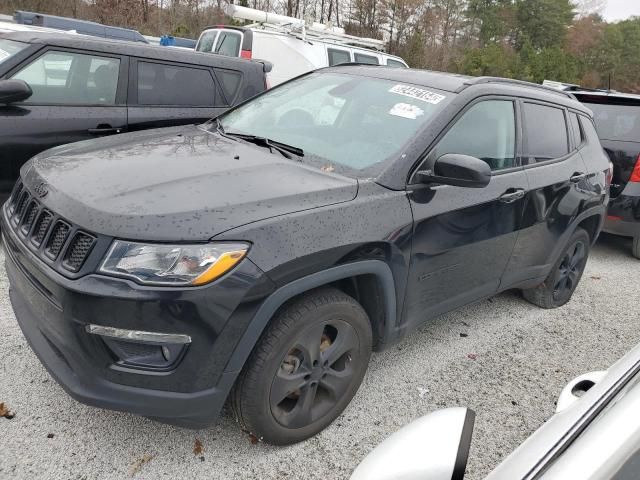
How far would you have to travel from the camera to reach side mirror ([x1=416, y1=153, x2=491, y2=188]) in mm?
2574

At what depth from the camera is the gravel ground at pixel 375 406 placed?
2342mm

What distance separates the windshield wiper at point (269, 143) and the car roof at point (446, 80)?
2.79 feet

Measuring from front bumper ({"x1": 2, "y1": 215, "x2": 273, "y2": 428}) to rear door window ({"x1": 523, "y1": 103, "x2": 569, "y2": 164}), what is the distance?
7.54 ft

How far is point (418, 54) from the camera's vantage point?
26250 millimetres

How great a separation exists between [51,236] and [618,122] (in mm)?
5857

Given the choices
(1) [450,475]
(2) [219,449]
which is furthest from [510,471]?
(2) [219,449]

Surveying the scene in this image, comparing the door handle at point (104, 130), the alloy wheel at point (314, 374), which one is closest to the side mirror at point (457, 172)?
the alloy wheel at point (314, 374)

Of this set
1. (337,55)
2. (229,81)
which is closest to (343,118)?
(229,81)

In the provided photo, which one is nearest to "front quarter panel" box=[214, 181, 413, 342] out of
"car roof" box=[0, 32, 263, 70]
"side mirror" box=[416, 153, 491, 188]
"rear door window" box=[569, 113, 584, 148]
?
"side mirror" box=[416, 153, 491, 188]

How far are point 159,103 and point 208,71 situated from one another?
672 mm

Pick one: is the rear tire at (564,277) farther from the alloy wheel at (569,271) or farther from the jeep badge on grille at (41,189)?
the jeep badge on grille at (41,189)

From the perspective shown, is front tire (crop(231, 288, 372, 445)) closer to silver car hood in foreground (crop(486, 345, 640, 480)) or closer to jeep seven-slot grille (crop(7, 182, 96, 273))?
jeep seven-slot grille (crop(7, 182, 96, 273))

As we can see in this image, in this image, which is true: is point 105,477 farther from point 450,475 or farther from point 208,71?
point 208,71

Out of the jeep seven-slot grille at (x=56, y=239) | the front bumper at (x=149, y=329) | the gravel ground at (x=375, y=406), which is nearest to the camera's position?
the front bumper at (x=149, y=329)
